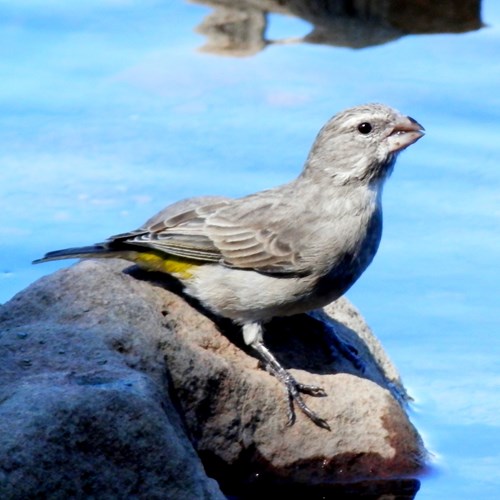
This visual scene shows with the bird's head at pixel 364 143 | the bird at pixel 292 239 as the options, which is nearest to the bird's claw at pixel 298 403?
the bird at pixel 292 239

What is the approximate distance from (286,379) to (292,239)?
0.78 meters

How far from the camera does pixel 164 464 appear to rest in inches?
225

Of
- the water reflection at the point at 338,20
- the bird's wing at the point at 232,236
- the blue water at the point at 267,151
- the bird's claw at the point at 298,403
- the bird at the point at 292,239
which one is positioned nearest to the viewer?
the bird's claw at the point at 298,403

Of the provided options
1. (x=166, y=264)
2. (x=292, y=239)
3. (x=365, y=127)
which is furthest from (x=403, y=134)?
Result: (x=166, y=264)

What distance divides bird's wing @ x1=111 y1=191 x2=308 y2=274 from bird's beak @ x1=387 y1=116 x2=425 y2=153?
25.4 inches

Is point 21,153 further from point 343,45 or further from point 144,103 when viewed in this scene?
point 343,45

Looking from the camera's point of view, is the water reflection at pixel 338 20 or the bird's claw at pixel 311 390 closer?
the bird's claw at pixel 311 390

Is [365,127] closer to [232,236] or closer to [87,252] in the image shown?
[232,236]

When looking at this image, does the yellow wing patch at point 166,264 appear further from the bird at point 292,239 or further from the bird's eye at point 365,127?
the bird's eye at point 365,127

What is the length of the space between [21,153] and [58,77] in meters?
1.14

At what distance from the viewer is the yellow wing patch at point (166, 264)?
299 inches

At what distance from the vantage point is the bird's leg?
277 inches

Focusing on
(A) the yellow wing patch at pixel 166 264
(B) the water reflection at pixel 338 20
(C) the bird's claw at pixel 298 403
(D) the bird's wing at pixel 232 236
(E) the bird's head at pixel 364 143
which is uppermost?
(B) the water reflection at pixel 338 20

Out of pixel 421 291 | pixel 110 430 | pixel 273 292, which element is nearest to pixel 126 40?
pixel 421 291
